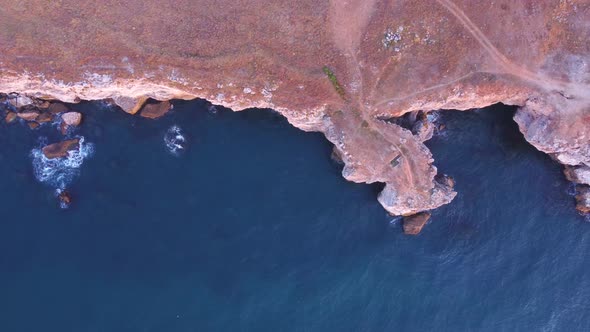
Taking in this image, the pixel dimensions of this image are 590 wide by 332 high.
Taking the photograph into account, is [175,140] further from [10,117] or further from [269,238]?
[10,117]

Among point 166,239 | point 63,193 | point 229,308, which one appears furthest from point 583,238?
point 63,193

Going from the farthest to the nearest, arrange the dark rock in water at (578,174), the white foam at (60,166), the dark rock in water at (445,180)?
the dark rock in water at (445,180)
the white foam at (60,166)
the dark rock in water at (578,174)

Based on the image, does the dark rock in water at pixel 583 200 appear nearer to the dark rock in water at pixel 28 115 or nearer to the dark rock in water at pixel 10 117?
the dark rock in water at pixel 28 115

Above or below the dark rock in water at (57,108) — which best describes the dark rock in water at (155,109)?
below

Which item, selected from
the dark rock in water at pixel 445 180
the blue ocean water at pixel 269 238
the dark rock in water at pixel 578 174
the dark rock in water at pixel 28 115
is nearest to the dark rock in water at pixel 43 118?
the dark rock in water at pixel 28 115

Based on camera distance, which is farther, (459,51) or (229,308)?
(229,308)

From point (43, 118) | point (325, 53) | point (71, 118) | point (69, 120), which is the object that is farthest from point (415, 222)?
point (43, 118)

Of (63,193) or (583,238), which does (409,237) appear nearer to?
(583,238)
